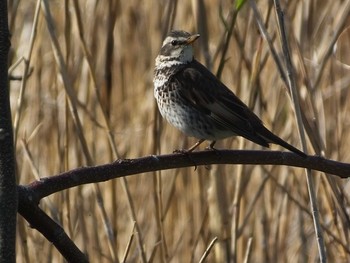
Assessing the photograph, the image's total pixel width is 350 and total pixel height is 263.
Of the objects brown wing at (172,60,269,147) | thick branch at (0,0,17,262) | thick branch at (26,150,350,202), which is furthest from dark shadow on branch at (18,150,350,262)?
brown wing at (172,60,269,147)

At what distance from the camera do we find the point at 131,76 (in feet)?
11.3

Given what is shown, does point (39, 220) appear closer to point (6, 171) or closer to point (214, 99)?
point (6, 171)

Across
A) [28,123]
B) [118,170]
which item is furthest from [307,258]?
[118,170]

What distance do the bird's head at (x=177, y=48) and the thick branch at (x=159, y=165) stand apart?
91cm

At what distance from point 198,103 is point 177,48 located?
0.96 ft

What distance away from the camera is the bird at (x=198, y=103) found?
215 centimetres

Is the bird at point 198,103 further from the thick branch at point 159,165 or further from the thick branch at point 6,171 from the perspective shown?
the thick branch at point 6,171

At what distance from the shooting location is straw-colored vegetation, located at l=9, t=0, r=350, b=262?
246cm

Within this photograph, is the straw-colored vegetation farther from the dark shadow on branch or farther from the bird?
the dark shadow on branch

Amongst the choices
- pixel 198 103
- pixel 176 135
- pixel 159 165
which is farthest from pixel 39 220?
pixel 176 135

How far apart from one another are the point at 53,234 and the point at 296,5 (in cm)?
192

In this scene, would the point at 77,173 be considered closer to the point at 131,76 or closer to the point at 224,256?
the point at 224,256

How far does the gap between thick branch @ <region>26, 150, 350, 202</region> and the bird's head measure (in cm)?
91

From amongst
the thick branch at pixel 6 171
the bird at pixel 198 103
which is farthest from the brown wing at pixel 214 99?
the thick branch at pixel 6 171
